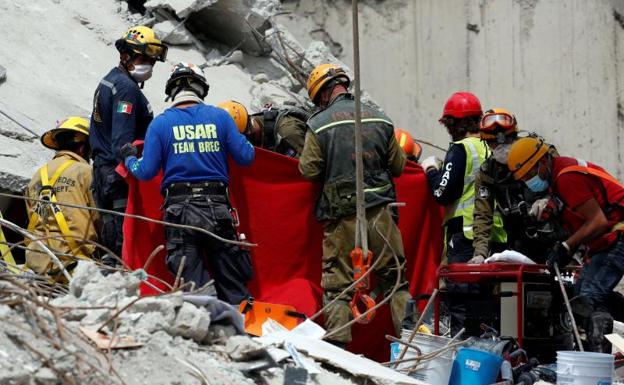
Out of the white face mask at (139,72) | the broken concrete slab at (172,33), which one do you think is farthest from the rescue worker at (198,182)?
the broken concrete slab at (172,33)

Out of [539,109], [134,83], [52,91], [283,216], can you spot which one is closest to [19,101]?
[52,91]

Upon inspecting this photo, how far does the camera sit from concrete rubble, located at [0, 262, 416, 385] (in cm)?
422

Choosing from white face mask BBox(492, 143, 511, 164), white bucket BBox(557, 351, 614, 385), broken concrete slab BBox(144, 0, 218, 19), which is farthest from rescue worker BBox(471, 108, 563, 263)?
broken concrete slab BBox(144, 0, 218, 19)

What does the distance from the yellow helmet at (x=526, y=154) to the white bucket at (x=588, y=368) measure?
153 cm

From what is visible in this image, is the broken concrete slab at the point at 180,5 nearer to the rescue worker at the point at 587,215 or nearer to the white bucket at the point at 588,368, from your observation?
the rescue worker at the point at 587,215

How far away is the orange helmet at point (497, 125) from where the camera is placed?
26.2 feet

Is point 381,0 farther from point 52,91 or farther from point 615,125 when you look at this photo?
point 52,91

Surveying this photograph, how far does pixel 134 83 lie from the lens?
7.99 meters

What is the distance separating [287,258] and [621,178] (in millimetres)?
5823

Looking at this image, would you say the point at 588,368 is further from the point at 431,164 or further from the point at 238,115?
the point at 238,115

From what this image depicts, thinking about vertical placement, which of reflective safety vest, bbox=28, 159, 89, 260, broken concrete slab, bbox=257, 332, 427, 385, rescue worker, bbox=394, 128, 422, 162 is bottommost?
broken concrete slab, bbox=257, 332, 427, 385

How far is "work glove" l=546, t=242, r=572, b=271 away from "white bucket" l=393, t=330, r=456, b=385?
1077 mm

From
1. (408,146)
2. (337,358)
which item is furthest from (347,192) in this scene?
(337,358)

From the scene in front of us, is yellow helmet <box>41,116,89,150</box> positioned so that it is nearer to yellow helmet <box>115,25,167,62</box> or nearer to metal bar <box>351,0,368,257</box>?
yellow helmet <box>115,25,167,62</box>
